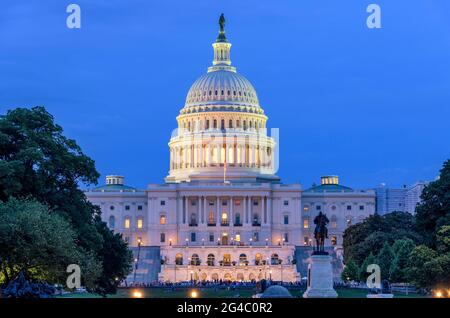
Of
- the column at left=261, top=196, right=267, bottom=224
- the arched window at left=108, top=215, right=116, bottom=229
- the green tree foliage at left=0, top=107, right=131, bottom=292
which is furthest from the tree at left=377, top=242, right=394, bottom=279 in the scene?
the arched window at left=108, top=215, right=116, bottom=229

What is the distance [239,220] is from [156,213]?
1430 cm

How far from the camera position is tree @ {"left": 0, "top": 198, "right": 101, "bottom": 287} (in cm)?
5872

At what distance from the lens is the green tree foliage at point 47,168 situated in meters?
71.6

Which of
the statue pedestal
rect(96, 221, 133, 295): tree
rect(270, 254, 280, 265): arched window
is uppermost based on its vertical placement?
rect(270, 254, 280, 265): arched window

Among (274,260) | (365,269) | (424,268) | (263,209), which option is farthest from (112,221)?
(424,268)

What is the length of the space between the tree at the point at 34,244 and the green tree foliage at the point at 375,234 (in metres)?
65.5

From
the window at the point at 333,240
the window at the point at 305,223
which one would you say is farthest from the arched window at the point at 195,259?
the window at the point at 333,240

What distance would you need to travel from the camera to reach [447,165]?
317 ft

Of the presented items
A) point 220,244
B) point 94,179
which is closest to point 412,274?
point 94,179

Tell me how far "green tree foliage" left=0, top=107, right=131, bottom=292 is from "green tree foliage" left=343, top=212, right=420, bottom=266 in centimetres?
5255

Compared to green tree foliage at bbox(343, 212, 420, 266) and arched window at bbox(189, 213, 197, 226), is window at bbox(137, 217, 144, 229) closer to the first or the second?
arched window at bbox(189, 213, 197, 226)
